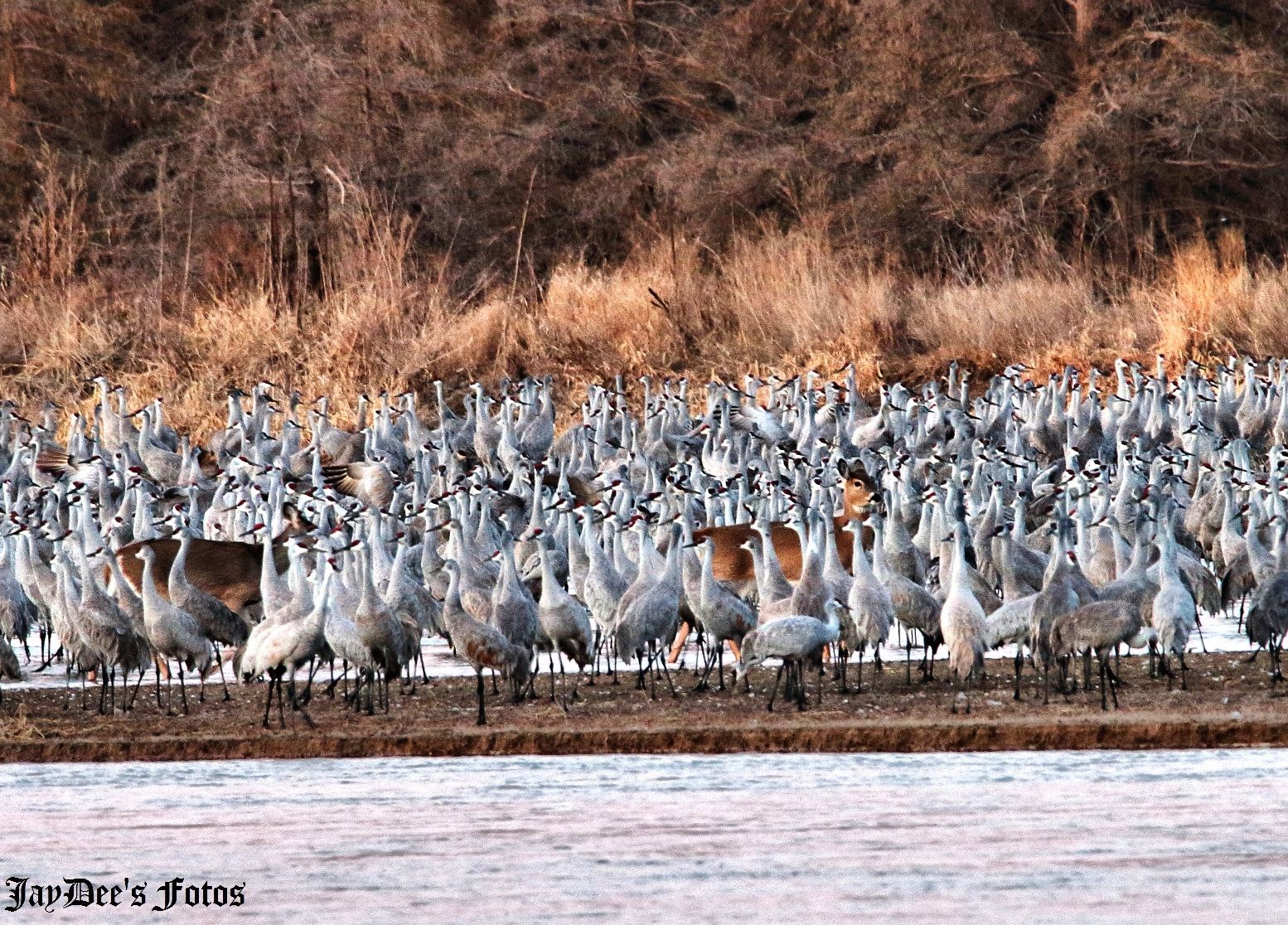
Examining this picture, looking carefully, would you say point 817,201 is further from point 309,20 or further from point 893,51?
point 309,20

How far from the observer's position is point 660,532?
14.6 metres

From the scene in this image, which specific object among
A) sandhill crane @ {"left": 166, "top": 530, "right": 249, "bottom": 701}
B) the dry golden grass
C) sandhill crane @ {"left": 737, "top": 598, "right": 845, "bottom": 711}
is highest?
the dry golden grass

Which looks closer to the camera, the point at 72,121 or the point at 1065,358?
the point at 1065,358

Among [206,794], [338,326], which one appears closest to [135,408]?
[338,326]

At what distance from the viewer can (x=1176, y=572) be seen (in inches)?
461

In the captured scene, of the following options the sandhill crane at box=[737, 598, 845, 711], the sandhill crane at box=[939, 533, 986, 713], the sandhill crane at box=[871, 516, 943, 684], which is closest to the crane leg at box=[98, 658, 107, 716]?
the sandhill crane at box=[737, 598, 845, 711]

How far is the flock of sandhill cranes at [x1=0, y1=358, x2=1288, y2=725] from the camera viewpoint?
11461mm

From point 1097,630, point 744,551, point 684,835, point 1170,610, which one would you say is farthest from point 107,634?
point 1170,610

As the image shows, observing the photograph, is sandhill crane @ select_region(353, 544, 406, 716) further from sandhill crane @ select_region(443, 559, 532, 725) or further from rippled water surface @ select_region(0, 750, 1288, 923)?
rippled water surface @ select_region(0, 750, 1288, 923)

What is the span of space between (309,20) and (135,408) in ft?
51.6

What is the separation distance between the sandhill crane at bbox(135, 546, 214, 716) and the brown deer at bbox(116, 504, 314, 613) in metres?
1.40

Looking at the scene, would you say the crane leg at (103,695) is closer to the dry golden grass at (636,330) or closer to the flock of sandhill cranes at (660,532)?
→ the flock of sandhill cranes at (660,532)

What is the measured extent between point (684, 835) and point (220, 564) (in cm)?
587

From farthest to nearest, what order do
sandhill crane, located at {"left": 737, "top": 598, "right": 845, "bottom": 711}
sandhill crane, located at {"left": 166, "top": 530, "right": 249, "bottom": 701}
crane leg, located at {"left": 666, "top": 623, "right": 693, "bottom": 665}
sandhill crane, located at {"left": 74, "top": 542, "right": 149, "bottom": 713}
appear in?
1. crane leg, located at {"left": 666, "top": 623, "right": 693, "bottom": 665}
2. sandhill crane, located at {"left": 166, "top": 530, "right": 249, "bottom": 701}
3. sandhill crane, located at {"left": 74, "top": 542, "right": 149, "bottom": 713}
4. sandhill crane, located at {"left": 737, "top": 598, "right": 845, "bottom": 711}
